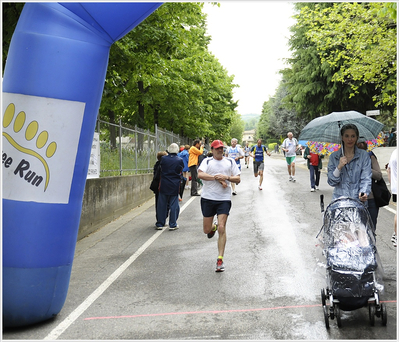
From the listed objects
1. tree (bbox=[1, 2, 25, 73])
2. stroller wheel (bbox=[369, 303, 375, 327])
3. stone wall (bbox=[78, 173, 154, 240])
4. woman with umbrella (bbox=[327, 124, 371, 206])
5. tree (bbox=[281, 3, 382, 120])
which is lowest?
stroller wheel (bbox=[369, 303, 375, 327])

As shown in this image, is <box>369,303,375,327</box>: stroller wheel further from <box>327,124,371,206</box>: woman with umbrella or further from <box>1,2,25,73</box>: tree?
<box>1,2,25,73</box>: tree

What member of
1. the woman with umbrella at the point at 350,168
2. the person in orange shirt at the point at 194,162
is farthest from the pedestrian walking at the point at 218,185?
the person in orange shirt at the point at 194,162

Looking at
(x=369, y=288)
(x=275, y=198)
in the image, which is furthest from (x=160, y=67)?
(x=369, y=288)

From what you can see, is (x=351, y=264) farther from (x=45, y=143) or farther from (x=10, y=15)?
(x=10, y=15)

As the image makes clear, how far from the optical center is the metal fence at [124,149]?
1382cm

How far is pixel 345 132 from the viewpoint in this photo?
6582mm

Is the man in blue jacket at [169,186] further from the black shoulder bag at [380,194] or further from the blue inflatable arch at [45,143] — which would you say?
the blue inflatable arch at [45,143]

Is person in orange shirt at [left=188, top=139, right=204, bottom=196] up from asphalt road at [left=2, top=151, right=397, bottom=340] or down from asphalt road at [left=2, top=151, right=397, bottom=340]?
up

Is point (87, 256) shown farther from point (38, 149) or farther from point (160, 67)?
point (160, 67)

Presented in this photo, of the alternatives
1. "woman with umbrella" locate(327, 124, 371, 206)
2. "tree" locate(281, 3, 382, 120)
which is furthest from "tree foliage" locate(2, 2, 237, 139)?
"woman with umbrella" locate(327, 124, 371, 206)

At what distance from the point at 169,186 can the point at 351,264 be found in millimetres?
6984

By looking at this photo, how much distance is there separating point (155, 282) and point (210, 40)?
131ft

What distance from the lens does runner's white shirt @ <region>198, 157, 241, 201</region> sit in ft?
26.0

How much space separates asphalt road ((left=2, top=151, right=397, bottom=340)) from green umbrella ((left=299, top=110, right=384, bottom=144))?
184 cm
